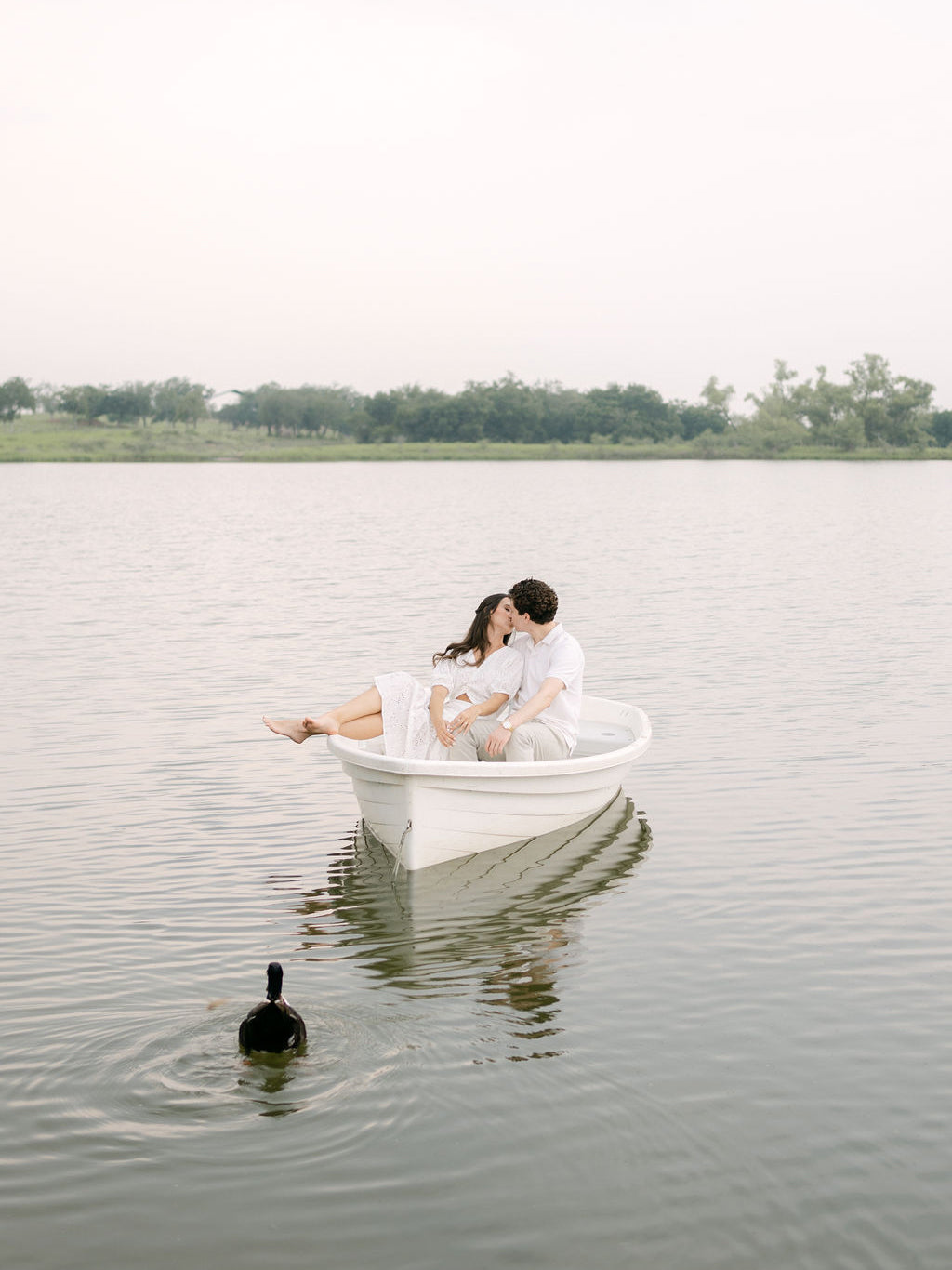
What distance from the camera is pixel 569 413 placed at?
158m

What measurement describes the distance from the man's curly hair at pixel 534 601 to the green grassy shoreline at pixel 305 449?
119 metres

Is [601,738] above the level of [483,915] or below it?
above

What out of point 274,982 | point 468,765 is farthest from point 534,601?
point 274,982

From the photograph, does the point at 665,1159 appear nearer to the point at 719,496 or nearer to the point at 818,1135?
the point at 818,1135

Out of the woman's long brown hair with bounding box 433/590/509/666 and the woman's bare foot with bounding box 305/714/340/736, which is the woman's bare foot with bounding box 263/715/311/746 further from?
the woman's long brown hair with bounding box 433/590/509/666

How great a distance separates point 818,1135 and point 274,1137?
2193 mm

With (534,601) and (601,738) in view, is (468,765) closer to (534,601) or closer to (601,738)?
(534,601)

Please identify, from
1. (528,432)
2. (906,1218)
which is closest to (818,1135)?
(906,1218)

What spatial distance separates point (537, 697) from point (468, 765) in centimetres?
100

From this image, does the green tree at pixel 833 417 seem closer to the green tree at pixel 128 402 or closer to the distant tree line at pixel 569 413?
the distant tree line at pixel 569 413

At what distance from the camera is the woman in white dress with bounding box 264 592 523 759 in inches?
368

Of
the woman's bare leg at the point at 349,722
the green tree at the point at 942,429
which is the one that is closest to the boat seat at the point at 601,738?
the woman's bare leg at the point at 349,722

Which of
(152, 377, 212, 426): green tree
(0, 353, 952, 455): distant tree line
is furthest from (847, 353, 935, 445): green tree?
(152, 377, 212, 426): green tree

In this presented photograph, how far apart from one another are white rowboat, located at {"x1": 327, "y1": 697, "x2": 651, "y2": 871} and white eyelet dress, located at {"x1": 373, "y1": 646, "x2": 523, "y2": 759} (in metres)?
0.26
